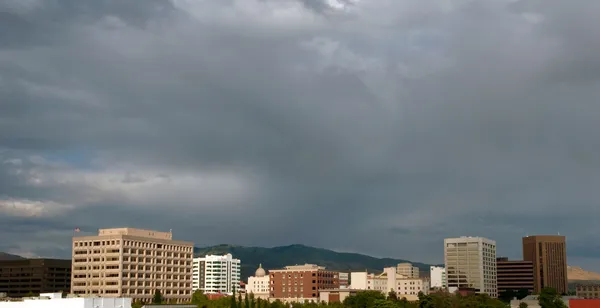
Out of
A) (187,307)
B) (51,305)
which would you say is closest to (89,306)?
(51,305)

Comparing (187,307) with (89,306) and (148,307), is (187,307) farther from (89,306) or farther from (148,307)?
(89,306)

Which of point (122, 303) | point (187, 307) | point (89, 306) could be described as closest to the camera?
point (89, 306)

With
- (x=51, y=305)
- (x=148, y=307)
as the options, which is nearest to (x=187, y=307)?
(x=148, y=307)

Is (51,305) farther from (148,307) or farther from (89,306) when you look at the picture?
(148,307)

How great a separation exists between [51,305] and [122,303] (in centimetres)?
1179

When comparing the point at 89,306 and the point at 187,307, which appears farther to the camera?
the point at 187,307

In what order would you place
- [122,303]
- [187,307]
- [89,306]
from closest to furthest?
1. [89,306]
2. [122,303]
3. [187,307]

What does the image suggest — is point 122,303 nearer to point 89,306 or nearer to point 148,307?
point 89,306

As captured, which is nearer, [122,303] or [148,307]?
[122,303]

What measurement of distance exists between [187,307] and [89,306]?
122ft

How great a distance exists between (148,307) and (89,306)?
38.5 m

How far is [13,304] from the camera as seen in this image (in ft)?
404

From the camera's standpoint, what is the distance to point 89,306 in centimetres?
11812

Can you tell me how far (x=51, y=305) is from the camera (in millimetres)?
121250
